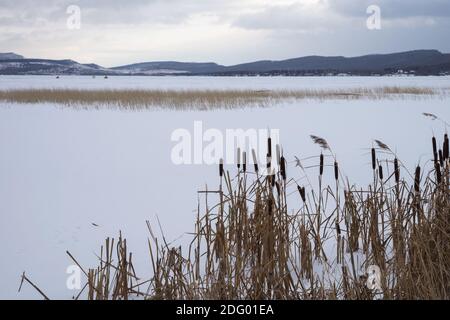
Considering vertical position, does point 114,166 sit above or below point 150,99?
below

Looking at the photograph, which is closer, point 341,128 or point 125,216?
point 125,216

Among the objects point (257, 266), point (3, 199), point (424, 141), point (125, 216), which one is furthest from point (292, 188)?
point (424, 141)

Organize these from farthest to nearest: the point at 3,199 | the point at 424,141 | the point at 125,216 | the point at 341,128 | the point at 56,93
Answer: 1. the point at 56,93
2. the point at 341,128
3. the point at 424,141
4. the point at 3,199
5. the point at 125,216

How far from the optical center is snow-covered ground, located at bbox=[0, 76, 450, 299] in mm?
4652

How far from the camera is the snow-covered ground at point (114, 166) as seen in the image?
4652 millimetres

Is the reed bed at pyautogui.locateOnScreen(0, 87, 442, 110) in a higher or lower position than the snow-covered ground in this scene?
higher

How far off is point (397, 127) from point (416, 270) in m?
9.43

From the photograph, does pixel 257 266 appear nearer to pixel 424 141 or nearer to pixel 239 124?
pixel 424 141

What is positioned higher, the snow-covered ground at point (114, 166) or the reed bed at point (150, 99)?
the reed bed at point (150, 99)

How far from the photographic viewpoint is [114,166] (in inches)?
323

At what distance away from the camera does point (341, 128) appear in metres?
11.9

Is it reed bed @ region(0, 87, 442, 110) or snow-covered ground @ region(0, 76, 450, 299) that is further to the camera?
reed bed @ region(0, 87, 442, 110)

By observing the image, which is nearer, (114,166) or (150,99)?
(114,166)

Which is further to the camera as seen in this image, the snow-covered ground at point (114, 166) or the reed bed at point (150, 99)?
the reed bed at point (150, 99)
